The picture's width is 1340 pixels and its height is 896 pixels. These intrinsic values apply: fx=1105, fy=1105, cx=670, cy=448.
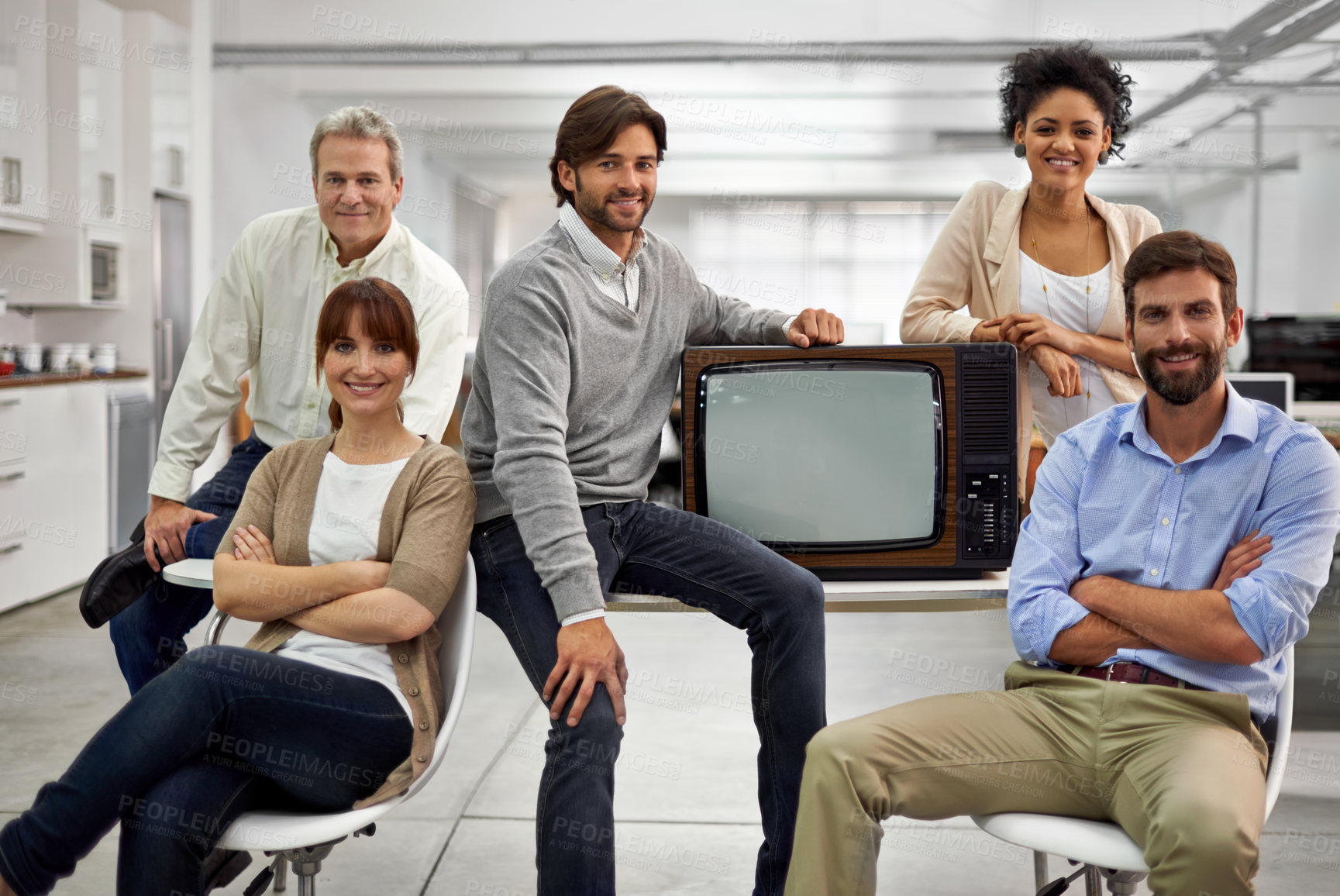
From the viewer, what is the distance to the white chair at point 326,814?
1474mm

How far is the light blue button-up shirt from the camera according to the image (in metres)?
1.49

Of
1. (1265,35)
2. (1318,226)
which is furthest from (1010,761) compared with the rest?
(1318,226)

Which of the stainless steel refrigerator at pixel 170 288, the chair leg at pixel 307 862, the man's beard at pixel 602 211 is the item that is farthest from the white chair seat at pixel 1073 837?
the stainless steel refrigerator at pixel 170 288

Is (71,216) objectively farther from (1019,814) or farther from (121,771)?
(1019,814)

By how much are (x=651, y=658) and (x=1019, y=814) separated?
113 inches

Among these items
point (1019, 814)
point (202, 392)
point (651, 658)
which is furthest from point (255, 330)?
point (651, 658)

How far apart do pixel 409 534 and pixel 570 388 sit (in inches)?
13.8

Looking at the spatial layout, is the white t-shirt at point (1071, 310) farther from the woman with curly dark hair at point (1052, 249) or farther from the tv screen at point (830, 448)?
the tv screen at point (830, 448)

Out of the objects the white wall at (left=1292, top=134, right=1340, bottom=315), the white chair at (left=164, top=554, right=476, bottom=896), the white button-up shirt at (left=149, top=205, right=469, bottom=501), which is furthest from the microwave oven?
the white wall at (left=1292, top=134, right=1340, bottom=315)

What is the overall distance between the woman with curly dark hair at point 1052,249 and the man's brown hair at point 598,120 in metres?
0.64

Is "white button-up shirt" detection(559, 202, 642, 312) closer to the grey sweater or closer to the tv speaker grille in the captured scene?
the grey sweater

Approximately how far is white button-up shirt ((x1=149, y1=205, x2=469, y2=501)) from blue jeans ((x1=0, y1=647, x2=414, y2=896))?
0.77m

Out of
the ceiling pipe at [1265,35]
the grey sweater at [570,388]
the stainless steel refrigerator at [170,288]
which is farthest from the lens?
the ceiling pipe at [1265,35]

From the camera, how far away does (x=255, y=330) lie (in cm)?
229
